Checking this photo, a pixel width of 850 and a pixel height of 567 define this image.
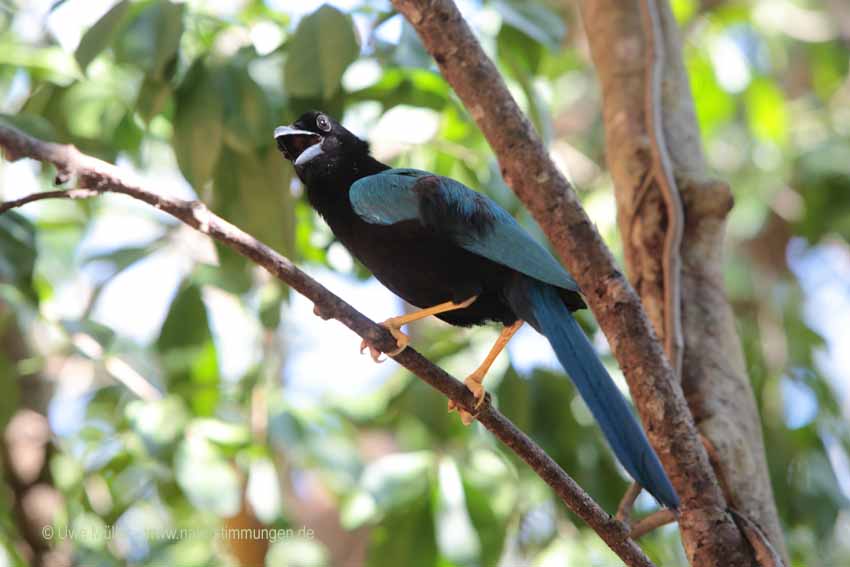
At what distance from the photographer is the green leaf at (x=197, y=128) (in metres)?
3.16

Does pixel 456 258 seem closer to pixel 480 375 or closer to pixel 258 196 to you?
pixel 480 375

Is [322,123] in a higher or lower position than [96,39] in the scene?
higher

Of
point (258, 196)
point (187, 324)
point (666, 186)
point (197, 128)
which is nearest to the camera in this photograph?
point (666, 186)

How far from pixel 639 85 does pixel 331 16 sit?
0.99 meters

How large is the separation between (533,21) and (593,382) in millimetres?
1540

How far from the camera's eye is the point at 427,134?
3.95 m

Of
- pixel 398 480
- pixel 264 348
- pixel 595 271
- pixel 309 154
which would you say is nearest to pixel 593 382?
pixel 595 271

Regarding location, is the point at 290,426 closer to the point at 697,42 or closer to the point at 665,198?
the point at 665,198

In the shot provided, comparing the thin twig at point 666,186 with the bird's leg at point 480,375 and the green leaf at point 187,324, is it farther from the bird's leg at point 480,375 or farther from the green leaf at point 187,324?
the green leaf at point 187,324

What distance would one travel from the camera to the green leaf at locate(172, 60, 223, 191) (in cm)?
316

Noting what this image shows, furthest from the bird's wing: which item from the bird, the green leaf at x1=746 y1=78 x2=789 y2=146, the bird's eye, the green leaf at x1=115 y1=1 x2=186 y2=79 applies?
the green leaf at x1=746 y1=78 x2=789 y2=146

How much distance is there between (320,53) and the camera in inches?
122

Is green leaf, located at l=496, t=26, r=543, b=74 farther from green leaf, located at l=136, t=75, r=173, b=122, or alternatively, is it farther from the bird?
green leaf, located at l=136, t=75, r=173, b=122

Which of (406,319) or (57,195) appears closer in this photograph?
(57,195)
